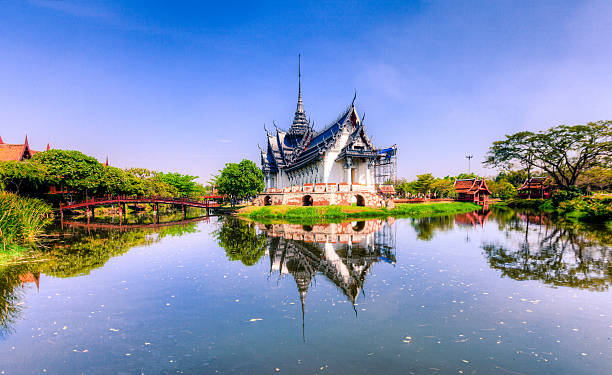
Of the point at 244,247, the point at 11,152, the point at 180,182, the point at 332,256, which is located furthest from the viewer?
the point at 180,182

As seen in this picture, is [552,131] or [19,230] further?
[552,131]

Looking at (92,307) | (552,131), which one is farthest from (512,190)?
(92,307)

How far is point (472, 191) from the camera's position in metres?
55.5

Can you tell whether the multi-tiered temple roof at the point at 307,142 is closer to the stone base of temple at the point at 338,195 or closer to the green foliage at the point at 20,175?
the stone base of temple at the point at 338,195

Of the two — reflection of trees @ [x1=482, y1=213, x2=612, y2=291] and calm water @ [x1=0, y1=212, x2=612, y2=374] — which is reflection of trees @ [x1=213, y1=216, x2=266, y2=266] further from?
reflection of trees @ [x1=482, y1=213, x2=612, y2=291]

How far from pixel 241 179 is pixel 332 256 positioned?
36.0m

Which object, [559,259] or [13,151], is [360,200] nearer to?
[559,259]

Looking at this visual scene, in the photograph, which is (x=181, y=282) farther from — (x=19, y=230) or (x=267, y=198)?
(x=267, y=198)

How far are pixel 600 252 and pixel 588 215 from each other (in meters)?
17.6

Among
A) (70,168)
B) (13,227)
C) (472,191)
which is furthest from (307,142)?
(472,191)

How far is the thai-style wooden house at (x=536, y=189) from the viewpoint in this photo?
54.0m

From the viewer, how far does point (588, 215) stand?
24.9 m

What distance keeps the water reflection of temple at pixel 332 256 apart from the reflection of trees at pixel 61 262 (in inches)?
271

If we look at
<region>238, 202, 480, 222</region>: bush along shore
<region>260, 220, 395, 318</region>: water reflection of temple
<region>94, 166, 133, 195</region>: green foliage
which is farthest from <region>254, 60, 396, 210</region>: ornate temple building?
<region>94, 166, 133, 195</region>: green foliage
